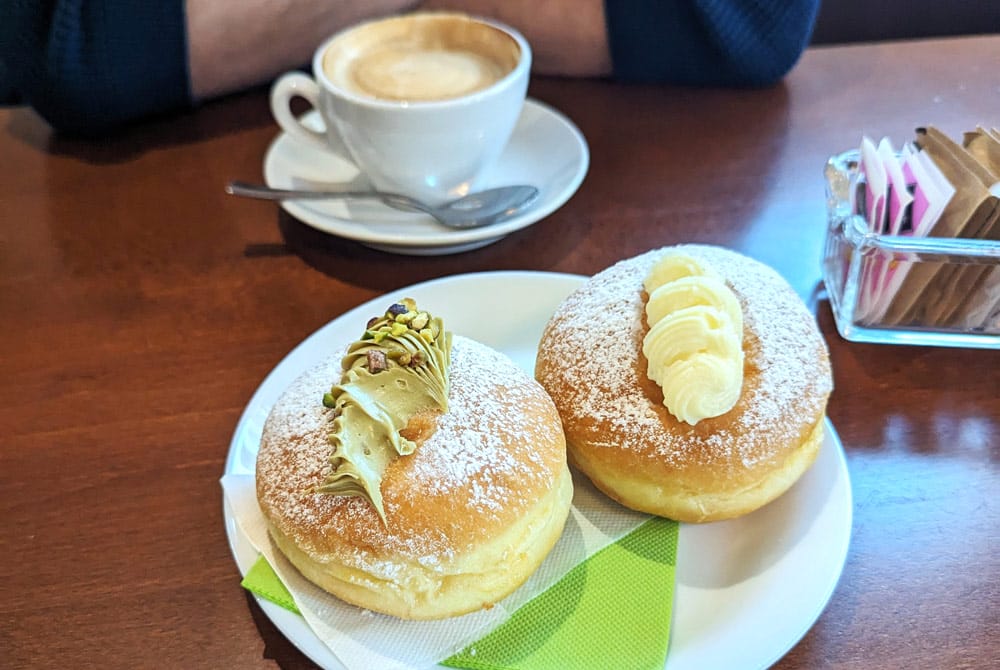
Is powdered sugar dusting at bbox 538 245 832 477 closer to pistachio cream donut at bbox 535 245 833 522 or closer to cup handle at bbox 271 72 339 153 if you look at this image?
pistachio cream donut at bbox 535 245 833 522

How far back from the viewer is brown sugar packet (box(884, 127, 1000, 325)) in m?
0.82

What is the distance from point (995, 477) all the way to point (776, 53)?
0.82 meters

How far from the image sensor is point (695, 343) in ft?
2.26

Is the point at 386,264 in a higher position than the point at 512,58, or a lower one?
lower

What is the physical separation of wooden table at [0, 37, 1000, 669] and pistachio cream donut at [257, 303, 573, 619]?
0.38 feet

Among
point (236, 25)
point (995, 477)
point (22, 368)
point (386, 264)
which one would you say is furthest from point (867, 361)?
point (236, 25)

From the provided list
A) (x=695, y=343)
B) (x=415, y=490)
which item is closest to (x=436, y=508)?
(x=415, y=490)

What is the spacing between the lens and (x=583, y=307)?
81 centimetres

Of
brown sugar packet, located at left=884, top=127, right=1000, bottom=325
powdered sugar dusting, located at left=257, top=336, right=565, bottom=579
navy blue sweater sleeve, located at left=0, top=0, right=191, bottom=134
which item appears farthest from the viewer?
navy blue sweater sleeve, located at left=0, top=0, right=191, bottom=134

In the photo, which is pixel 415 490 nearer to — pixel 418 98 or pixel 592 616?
pixel 592 616

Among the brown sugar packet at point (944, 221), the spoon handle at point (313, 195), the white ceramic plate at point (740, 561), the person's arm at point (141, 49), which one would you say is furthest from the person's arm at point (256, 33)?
the brown sugar packet at point (944, 221)

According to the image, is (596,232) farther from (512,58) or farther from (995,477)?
(995,477)

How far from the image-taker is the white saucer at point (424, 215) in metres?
1.04

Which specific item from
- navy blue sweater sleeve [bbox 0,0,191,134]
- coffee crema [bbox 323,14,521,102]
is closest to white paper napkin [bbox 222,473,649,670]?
coffee crema [bbox 323,14,521,102]
